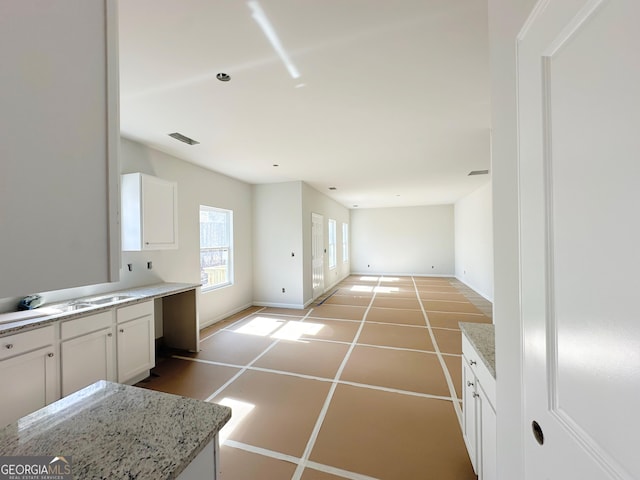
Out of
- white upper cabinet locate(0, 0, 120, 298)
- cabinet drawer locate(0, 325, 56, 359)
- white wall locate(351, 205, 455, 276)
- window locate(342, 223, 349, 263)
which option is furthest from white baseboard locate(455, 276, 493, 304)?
cabinet drawer locate(0, 325, 56, 359)

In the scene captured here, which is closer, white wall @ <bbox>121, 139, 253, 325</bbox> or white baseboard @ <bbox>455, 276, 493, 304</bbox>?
white wall @ <bbox>121, 139, 253, 325</bbox>

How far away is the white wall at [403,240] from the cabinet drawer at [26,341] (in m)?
9.13

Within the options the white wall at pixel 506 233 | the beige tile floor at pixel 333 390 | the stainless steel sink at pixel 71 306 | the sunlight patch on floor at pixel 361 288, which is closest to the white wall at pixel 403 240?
the sunlight patch on floor at pixel 361 288

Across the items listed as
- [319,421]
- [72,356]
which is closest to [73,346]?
[72,356]

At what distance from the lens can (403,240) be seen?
9.80 metres

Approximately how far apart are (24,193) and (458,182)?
6534 mm

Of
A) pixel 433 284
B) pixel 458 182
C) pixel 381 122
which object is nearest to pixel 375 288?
pixel 433 284

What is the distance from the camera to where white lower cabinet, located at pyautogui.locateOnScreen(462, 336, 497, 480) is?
124cm

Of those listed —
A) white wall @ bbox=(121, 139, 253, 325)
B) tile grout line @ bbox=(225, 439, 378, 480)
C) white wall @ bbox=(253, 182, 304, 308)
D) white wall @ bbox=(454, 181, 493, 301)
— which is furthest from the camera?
white wall @ bbox=(454, 181, 493, 301)

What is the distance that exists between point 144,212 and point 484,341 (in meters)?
3.51

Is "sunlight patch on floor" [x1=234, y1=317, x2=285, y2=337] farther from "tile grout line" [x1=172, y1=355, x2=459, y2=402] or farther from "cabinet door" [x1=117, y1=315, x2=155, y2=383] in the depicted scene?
"cabinet door" [x1=117, y1=315, x2=155, y2=383]

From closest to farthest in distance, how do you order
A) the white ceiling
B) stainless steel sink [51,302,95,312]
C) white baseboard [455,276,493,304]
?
the white ceiling < stainless steel sink [51,302,95,312] < white baseboard [455,276,493,304]

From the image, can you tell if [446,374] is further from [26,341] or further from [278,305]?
[26,341]

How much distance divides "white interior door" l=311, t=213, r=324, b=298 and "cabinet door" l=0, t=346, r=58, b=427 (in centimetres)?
443
